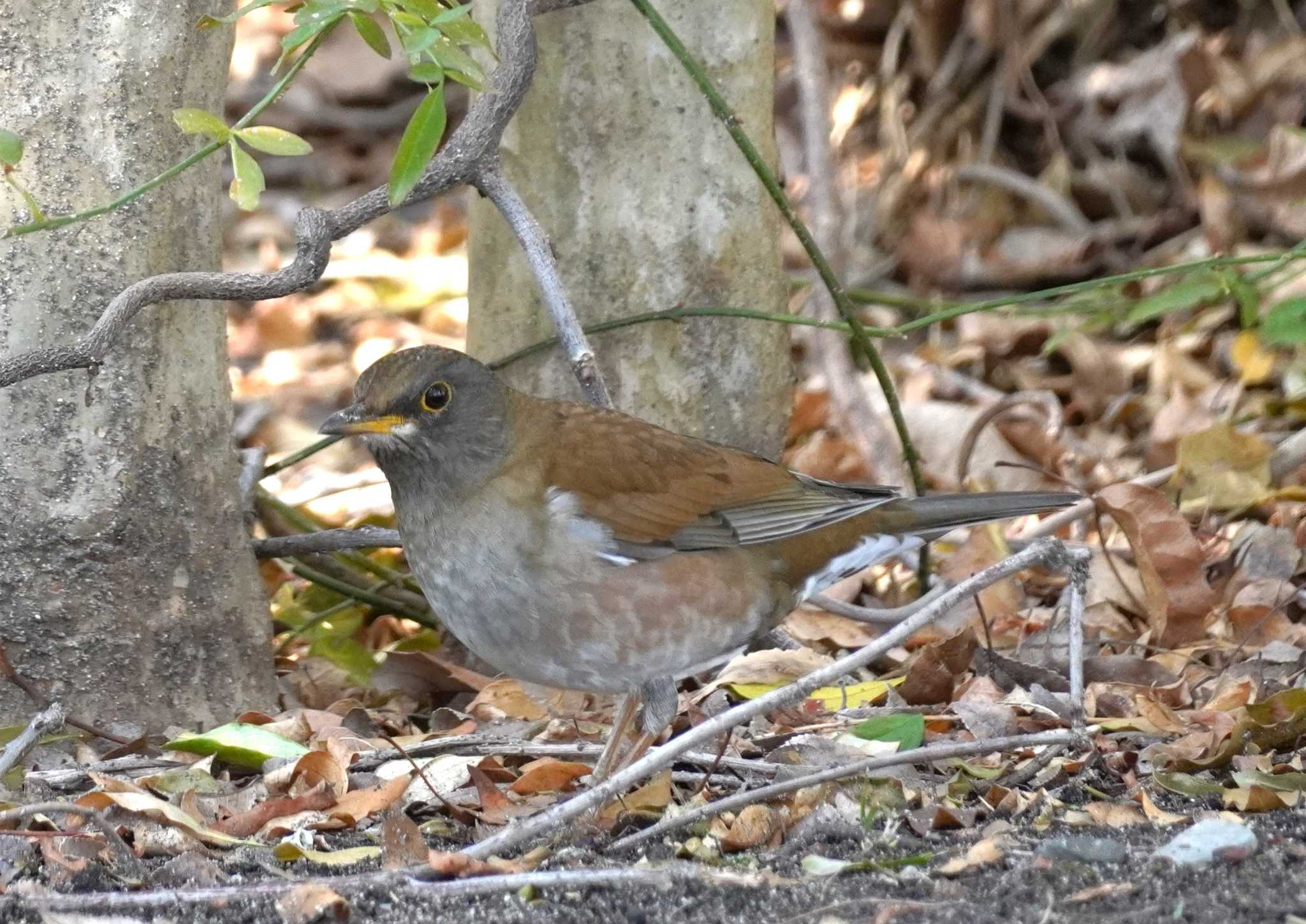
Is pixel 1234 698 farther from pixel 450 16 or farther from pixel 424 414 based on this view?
pixel 450 16

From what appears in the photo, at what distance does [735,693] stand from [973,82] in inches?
212

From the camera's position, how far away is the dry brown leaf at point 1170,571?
17.8 feet

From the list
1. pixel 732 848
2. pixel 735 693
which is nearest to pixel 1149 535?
pixel 735 693

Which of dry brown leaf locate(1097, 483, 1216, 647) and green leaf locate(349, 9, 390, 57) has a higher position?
green leaf locate(349, 9, 390, 57)

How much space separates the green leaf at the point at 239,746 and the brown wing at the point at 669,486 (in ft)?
3.26

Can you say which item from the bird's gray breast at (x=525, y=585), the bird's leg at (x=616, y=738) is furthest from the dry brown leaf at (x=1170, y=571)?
the bird's gray breast at (x=525, y=585)

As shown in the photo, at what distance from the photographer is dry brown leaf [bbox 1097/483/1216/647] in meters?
5.41

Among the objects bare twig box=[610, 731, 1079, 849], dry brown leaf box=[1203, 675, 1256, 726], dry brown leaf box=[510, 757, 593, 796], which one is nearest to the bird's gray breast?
→ dry brown leaf box=[510, 757, 593, 796]

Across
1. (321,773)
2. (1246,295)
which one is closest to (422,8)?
(321,773)

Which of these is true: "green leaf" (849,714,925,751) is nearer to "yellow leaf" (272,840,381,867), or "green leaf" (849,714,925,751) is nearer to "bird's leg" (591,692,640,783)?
"bird's leg" (591,692,640,783)

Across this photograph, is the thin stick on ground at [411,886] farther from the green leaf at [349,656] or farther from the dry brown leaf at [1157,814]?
the green leaf at [349,656]

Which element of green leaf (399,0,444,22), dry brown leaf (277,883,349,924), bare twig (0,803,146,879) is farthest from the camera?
green leaf (399,0,444,22)

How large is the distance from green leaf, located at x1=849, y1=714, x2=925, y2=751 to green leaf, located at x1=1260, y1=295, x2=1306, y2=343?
2455mm

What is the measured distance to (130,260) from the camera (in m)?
4.68
